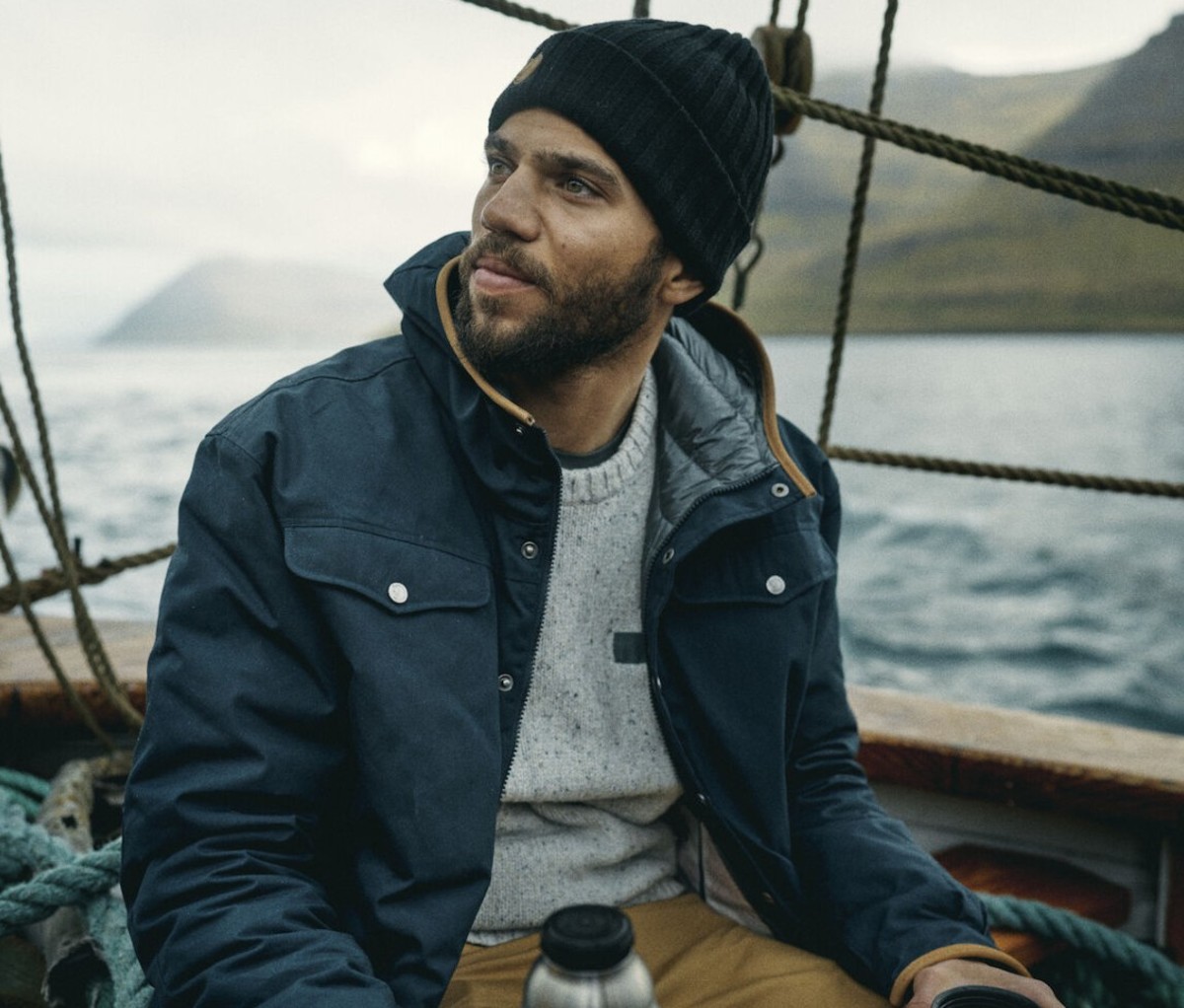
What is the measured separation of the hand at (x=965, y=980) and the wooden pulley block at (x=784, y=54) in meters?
1.33

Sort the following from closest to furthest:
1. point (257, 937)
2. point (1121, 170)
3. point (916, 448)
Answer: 1. point (257, 937)
2. point (916, 448)
3. point (1121, 170)

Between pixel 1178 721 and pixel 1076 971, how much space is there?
31.4ft

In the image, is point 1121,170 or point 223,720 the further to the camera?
point 1121,170

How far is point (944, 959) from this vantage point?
127 centimetres

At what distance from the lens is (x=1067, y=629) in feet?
46.1

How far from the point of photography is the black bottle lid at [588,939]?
2.05ft

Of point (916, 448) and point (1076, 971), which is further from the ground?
point (1076, 971)

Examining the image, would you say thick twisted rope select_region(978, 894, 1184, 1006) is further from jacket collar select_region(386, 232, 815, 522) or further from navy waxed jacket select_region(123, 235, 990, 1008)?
jacket collar select_region(386, 232, 815, 522)

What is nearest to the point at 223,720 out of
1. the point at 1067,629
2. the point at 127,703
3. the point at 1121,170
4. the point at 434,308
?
the point at 434,308

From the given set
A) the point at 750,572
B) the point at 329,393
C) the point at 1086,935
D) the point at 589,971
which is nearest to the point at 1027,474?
the point at 1086,935

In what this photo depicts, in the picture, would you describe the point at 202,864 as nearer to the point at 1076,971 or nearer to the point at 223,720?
the point at 223,720

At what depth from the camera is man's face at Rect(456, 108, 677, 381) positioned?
1.35 meters

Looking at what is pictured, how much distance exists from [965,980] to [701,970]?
0.32 m

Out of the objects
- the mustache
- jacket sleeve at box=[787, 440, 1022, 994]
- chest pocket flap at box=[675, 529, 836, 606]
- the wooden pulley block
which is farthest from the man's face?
the wooden pulley block
